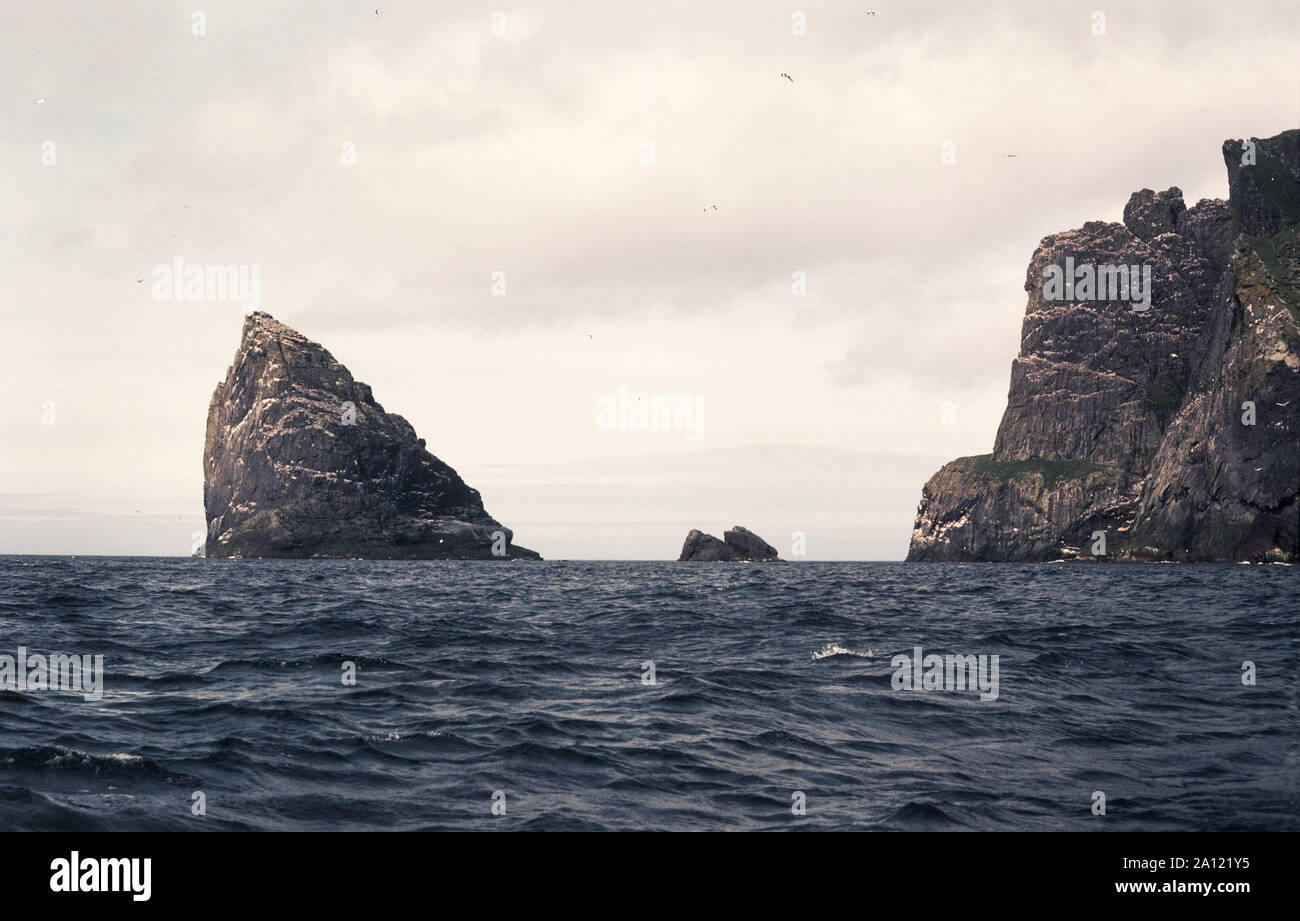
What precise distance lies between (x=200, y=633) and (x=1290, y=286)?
199252 mm

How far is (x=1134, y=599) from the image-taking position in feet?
162

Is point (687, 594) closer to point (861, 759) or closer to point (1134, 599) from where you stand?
point (1134, 599)

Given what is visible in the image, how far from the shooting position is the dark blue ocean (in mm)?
11109

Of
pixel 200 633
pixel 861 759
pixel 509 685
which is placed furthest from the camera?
pixel 200 633

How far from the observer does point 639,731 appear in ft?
49.8

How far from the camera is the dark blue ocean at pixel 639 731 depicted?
11.1 m
